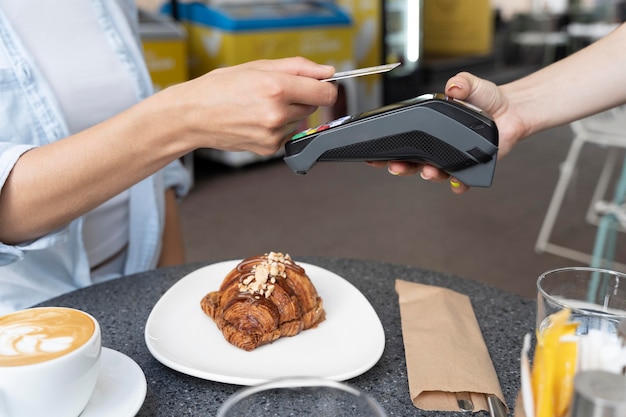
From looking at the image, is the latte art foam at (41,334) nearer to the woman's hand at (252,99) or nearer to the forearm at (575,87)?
the woman's hand at (252,99)

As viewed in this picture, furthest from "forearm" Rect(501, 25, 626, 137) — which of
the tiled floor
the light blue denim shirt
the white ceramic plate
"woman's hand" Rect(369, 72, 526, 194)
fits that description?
the tiled floor

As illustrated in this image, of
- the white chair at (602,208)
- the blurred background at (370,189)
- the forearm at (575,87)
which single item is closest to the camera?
the forearm at (575,87)

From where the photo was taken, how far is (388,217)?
10.7ft

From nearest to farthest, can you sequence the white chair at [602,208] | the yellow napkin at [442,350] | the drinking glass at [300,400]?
the drinking glass at [300,400]
the yellow napkin at [442,350]
the white chair at [602,208]

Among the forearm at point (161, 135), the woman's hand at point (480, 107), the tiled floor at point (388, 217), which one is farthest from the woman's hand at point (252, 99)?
the tiled floor at point (388, 217)

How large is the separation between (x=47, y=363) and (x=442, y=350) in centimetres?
40

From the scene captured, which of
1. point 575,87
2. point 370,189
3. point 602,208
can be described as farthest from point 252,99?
point 370,189

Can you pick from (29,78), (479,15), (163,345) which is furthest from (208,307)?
(479,15)

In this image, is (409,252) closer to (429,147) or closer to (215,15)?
(215,15)

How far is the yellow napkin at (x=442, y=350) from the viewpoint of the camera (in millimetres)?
620

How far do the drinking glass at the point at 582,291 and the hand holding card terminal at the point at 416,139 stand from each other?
0.18 m

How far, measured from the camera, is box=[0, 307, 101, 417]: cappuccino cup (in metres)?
0.49

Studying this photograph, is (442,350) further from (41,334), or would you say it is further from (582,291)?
(41,334)

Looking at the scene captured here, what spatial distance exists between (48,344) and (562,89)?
861mm
